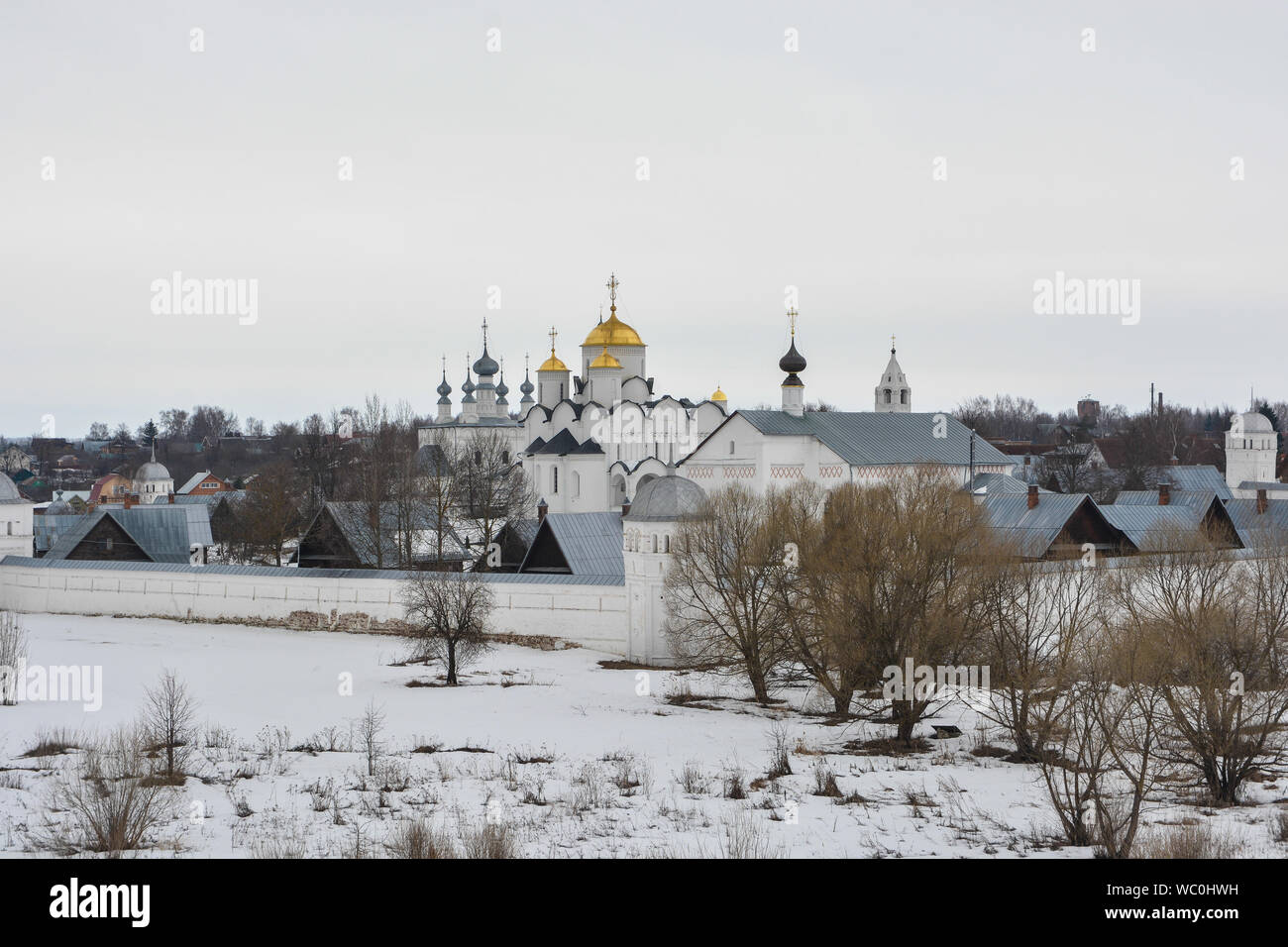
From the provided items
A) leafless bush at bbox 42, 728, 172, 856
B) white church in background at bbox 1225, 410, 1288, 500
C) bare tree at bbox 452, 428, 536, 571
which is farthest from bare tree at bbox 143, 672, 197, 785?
white church in background at bbox 1225, 410, 1288, 500

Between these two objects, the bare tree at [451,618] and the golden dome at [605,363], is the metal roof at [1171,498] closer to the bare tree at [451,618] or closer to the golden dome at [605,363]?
the bare tree at [451,618]

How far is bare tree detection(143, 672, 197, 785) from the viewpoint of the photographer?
46.5 ft

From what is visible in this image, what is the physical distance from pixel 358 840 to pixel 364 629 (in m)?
15.9

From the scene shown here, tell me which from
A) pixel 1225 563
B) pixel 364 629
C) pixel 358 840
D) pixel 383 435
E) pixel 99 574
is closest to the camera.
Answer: pixel 358 840

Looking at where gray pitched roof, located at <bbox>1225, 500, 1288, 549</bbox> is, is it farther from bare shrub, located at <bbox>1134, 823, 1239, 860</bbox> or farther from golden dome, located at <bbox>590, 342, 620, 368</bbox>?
golden dome, located at <bbox>590, 342, 620, 368</bbox>

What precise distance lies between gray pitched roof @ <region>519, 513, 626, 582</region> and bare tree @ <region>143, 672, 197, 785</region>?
1124 cm

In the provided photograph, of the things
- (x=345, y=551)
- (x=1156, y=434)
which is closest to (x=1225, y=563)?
(x=345, y=551)

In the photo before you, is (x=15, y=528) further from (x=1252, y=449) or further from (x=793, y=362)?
(x=1252, y=449)

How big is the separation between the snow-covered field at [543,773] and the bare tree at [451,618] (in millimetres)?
480

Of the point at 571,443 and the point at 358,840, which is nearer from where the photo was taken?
the point at 358,840

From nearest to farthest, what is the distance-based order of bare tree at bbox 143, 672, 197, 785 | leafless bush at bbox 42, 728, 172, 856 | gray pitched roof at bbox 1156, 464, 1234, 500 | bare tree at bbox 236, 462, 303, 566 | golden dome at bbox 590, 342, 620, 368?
leafless bush at bbox 42, 728, 172, 856
bare tree at bbox 143, 672, 197, 785
bare tree at bbox 236, 462, 303, 566
gray pitched roof at bbox 1156, 464, 1234, 500
golden dome at bbox 590, 342, 620, 368

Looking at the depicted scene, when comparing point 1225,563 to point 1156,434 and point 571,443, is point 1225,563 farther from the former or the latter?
point 1156,434

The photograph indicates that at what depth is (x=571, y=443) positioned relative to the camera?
162ft

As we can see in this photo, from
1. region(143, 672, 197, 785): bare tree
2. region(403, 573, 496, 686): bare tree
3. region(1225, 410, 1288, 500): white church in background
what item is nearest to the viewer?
region(143, 672, 197, 785): bare tree
